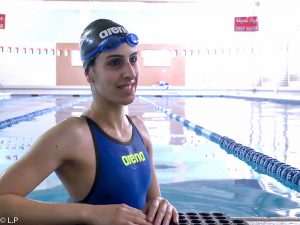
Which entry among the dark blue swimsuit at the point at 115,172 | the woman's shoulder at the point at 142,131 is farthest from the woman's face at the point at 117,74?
the woman's shoulder at the point at 142,131

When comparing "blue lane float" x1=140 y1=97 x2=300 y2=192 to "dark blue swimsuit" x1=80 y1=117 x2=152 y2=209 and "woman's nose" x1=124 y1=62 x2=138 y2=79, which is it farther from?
"woman's nose" x1=124 y1=62 x2=138 y2=79

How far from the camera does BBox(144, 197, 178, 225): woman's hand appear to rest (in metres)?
1.41

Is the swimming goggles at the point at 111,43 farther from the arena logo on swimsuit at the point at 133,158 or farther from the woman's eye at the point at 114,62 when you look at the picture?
the arena logo on swimsuit at the point at 133,158

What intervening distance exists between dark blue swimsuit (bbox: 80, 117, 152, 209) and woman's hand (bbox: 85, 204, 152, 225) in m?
0.16

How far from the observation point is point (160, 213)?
143cm

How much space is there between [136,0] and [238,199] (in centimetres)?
1664

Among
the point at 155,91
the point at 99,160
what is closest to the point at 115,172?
the point at 99,160

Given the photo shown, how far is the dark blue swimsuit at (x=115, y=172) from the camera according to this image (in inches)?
58.7

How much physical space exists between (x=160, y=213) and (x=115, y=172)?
21 centimetres

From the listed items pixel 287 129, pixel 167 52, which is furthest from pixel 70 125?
pixel 167 52

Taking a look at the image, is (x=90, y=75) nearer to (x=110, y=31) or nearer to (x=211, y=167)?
(x=110, y=31)

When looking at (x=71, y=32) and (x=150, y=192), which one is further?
(x=71, y=32)

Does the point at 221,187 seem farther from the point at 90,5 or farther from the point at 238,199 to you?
the point at 90,5

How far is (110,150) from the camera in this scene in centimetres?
151
